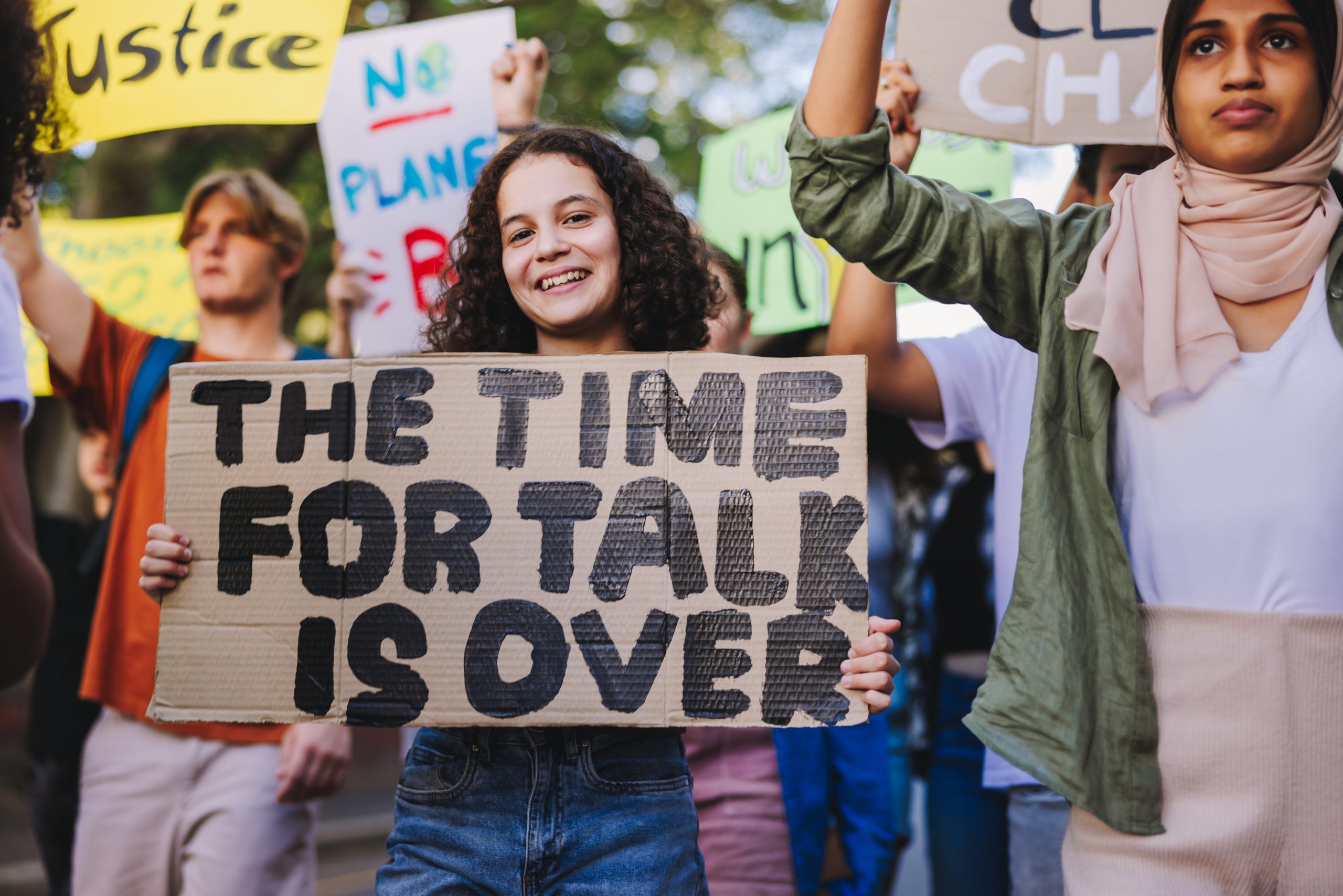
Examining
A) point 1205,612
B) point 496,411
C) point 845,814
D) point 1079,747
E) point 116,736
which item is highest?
point 496,411

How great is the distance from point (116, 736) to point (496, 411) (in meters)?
1.60

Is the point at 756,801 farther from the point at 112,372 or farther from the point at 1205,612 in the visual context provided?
the point at 112,372

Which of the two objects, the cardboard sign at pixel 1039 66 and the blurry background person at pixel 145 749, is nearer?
the cardboard sign at pixel 1039 66

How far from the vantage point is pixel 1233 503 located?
5.51 ft

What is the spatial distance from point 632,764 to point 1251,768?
919 mm

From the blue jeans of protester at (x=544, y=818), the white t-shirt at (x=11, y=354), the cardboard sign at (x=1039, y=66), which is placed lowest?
the blue jeans of protester at (x=544, y=818)

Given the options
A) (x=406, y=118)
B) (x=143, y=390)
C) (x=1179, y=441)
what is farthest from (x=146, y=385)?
(x=1179, y=441)

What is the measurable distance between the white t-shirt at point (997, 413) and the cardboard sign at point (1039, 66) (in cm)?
48

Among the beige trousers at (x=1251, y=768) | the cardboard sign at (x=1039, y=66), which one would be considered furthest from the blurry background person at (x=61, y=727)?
the beige trousers at (x=1251, y=768)

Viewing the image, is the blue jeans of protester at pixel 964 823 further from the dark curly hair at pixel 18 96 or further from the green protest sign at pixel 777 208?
the dark curly hair at pixel 18 96

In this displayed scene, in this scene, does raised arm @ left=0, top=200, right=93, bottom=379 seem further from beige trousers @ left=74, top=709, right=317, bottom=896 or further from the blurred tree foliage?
the blurred tree foliage

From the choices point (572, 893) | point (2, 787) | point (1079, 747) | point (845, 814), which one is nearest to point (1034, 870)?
point (845, 814)

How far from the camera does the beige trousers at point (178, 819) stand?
2.81 metres

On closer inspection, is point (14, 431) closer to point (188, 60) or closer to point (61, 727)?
point (188, 60)
